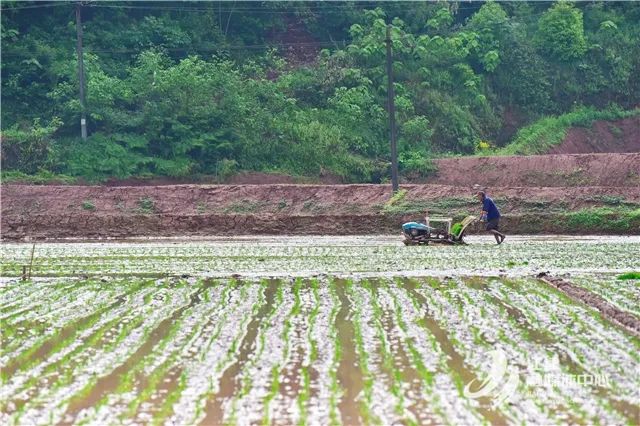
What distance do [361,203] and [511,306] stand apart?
26.8m

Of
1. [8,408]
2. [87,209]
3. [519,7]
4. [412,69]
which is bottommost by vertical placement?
[87,209]

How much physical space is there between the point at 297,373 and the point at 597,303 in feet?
20.1

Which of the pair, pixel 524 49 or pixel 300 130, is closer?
pixel 300 130

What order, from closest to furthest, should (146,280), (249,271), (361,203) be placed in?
(146,280) → (249,271) → (361,203)

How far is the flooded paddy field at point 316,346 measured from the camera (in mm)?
8812

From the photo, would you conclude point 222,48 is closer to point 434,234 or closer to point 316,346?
point 434,234

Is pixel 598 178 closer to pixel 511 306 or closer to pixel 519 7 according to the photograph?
pixel 519 7

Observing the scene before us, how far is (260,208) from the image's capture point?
4269 centimetres

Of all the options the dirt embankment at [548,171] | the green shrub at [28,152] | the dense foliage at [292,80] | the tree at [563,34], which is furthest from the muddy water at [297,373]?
the tree at [563,34]

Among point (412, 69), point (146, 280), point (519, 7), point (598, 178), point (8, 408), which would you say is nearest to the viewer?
point (8, 408)

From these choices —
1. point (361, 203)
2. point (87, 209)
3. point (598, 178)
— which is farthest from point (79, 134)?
point (598, 178)

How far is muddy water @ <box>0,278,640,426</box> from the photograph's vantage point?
8.63 m

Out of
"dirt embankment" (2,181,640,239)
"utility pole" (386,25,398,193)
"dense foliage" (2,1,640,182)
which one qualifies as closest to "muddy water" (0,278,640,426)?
"dirt embankment" (2,181,640,239)

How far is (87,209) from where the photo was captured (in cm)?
4275
